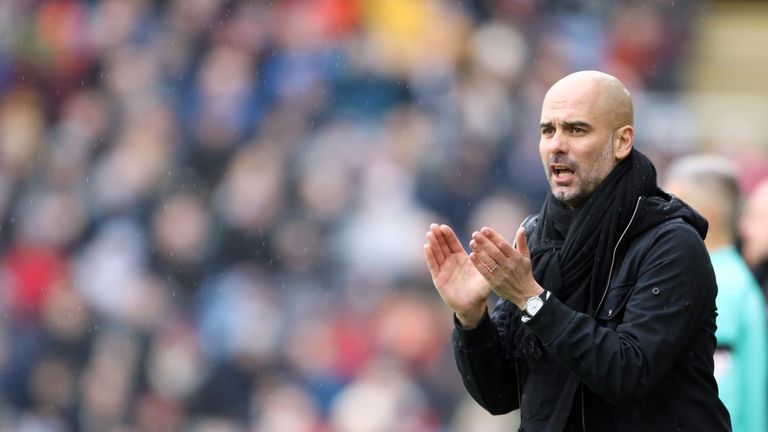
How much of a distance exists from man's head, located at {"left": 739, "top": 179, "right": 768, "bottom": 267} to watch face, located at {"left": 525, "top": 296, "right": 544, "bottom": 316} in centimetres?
288

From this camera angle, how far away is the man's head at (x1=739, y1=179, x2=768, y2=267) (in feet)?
20.8

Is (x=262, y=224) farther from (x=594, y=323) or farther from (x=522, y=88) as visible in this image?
(x=594, y=323)

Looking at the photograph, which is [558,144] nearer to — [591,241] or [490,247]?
[591,241]

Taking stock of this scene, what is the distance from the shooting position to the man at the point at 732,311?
5.48 m

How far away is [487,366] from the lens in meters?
4.02

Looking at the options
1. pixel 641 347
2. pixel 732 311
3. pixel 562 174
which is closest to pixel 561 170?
pixel 562 174

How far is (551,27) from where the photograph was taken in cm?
1122

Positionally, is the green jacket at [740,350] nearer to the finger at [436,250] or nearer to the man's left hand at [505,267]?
the finger at [436,250]

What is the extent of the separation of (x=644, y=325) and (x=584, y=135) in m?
0.57

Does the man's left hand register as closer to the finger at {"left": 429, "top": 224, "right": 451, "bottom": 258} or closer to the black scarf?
the black scarf

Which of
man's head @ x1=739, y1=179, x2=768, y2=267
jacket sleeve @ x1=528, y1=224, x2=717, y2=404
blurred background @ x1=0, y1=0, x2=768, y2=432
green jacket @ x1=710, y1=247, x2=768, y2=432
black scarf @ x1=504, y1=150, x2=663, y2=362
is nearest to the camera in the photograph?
jacket sleeve @ x1=528, y1=224, x2=717, y2=404

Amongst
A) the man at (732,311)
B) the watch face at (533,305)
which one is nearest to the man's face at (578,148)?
the watch face at (533,305)

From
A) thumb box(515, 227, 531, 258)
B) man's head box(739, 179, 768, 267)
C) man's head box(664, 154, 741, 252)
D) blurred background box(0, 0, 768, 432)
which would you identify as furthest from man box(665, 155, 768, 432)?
blurred background box(0, 0, 768, 432)

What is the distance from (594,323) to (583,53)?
302 inches
